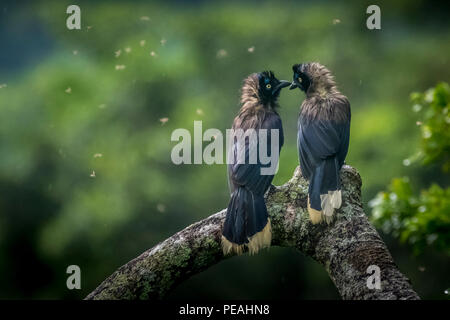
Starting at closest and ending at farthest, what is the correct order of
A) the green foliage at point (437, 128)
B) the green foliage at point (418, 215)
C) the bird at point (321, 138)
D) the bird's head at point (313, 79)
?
the green foliage at point (418, 215) < the green foliage at point (437, 128) < the bird at point (321, 138) < the bird's head at point (313, 79)

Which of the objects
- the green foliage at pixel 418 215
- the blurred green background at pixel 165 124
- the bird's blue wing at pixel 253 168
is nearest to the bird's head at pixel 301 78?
the bird's blue wing at pixel 253 168

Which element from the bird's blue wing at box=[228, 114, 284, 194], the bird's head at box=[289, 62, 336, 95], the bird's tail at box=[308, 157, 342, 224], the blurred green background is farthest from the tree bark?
the blurred green background

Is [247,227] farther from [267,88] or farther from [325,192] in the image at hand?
[267,88]

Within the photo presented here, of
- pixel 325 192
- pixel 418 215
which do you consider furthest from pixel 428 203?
pixel 325 192

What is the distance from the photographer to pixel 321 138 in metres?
3.41

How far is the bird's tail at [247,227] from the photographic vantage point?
298 cm

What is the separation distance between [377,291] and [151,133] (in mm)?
4623

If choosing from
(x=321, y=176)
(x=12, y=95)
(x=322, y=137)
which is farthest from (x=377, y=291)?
(x=12, y=95)

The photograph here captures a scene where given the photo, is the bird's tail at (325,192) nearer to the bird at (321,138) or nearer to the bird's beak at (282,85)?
the bird at (321,138)

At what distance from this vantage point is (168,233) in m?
6.62

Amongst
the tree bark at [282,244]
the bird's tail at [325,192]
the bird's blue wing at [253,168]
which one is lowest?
the tree bark at [282,244]

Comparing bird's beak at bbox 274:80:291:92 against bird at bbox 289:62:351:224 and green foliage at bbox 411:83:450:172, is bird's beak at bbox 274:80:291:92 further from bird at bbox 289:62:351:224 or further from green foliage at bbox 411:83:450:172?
green foliage at bbox 411:83:450:172

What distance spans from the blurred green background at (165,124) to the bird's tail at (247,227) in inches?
117

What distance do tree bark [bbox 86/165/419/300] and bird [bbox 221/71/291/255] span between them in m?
0.07
